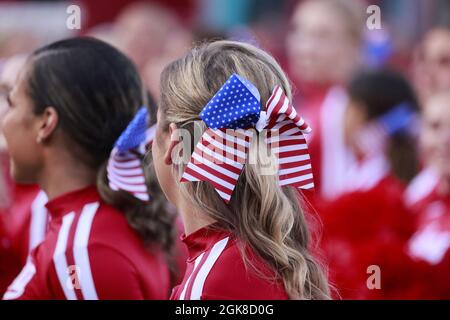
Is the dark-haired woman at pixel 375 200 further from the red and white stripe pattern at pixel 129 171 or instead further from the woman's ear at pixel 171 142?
the woman's ear at pixel 171 142

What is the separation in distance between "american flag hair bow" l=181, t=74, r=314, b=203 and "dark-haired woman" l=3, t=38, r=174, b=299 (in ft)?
2.18

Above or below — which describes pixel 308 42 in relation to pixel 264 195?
below

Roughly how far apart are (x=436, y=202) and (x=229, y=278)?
3.14 meters

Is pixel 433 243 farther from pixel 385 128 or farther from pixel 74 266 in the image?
pixel 74 266

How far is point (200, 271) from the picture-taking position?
104 inches

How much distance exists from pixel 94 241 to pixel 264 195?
2.56 feet

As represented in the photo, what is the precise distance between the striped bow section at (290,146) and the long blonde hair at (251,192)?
5 centimetres

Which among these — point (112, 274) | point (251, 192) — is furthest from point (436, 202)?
point (251, 192)

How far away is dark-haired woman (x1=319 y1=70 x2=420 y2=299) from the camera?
164 inches

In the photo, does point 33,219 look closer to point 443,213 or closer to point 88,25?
point 443,213

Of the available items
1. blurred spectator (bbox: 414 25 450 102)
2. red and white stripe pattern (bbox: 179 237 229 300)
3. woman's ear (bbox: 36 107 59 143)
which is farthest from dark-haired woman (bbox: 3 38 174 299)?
blurred spectator (bbox: 414 25 450 102)

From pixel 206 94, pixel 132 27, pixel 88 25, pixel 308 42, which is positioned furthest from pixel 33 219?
pixel 88 25

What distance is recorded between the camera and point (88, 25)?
1209 centimetres

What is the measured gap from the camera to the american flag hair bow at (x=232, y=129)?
2666 mm
